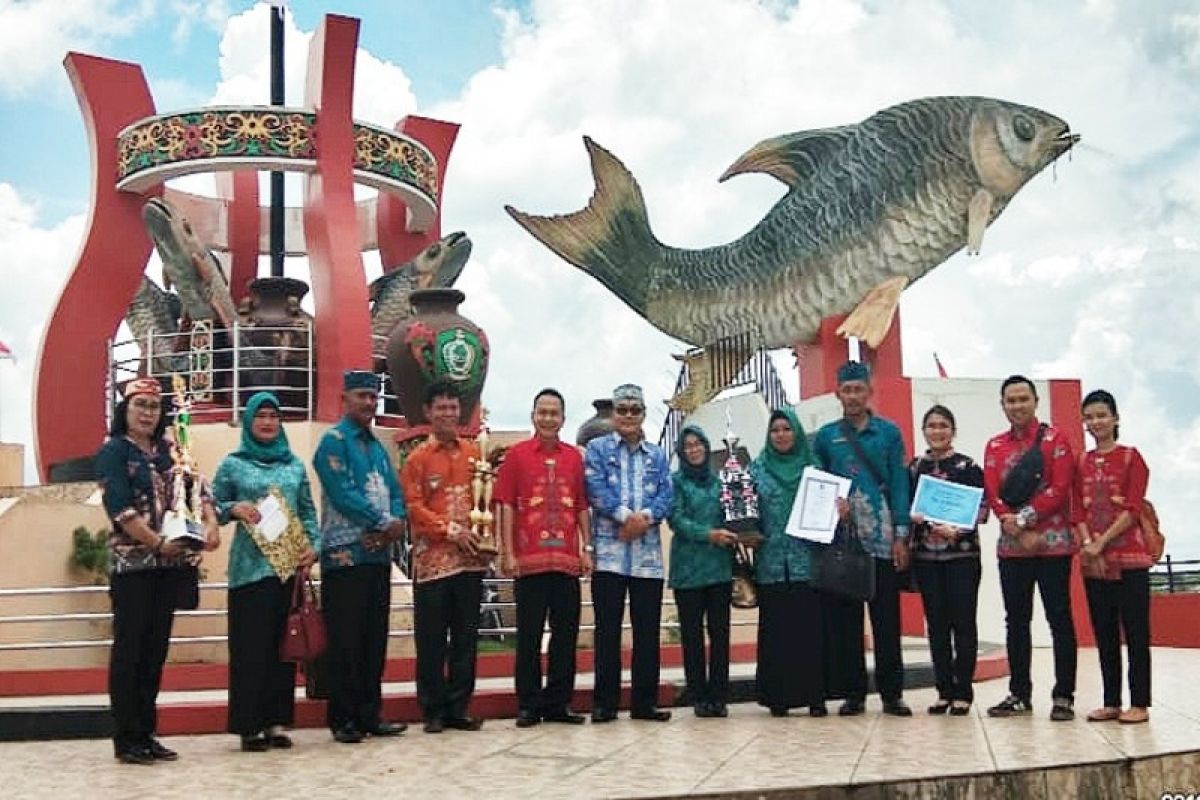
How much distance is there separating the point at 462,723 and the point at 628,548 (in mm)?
982

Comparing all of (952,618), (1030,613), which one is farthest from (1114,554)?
(952,618)

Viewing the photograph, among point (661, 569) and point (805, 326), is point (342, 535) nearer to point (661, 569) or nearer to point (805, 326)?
point (661, 569)

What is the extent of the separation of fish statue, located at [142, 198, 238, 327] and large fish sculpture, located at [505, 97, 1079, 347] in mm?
2805

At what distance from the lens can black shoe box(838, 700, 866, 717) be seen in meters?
5.61

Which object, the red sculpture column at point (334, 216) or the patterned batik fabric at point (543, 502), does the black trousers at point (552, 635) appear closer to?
the patterned batik fabric at point (543, 502)

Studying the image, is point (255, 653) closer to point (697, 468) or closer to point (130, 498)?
point (130, 498)

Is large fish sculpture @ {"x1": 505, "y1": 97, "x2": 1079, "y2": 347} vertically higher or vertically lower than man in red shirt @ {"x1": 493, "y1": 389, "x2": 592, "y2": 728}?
higher

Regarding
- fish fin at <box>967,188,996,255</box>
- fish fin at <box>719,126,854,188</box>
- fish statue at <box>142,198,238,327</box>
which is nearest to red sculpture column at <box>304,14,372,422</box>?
fish statue at <box>142,198,238,327</box>

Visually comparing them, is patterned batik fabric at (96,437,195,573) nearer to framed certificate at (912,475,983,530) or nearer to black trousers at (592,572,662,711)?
black trousers at (592,572,662,711)

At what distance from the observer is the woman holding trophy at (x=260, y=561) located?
4863 mm

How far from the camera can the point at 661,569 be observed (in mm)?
5652

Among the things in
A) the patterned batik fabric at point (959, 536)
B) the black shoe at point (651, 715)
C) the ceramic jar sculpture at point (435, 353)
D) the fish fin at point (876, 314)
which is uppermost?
the fish fin at point (876, 314)

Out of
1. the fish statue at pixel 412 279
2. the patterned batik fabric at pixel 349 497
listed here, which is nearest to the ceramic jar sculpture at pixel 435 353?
the fish statue at pixel 412 279

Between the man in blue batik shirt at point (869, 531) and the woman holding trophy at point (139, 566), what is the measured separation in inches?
103
